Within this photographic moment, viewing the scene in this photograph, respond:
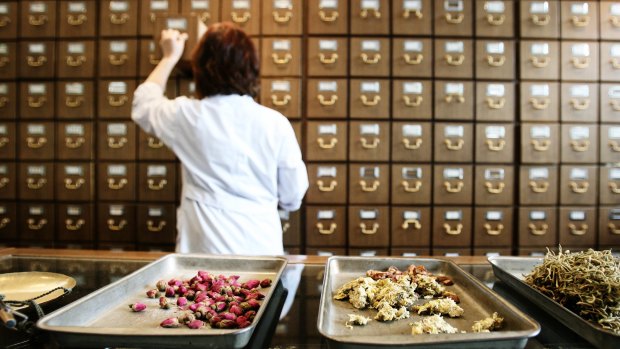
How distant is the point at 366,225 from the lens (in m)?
2.39

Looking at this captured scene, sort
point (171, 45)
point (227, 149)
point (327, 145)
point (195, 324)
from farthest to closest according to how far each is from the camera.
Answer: point (327, 145) → point (171, 45) → point (227, 149) → point (195, 324)

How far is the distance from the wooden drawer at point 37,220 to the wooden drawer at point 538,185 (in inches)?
104

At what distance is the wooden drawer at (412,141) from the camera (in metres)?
2.38

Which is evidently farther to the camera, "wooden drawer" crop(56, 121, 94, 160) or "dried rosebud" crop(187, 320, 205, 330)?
"wooden drawer" crop(56, 121, 94, 160)

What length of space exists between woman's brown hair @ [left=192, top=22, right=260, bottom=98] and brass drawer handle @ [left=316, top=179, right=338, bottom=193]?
3.10 ft

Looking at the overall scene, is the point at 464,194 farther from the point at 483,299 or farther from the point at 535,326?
the point at 535,326

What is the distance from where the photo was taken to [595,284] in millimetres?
701

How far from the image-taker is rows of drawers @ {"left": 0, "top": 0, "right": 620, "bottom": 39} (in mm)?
2367

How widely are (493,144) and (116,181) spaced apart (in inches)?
82.9

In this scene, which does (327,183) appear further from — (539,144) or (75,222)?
(75,222)

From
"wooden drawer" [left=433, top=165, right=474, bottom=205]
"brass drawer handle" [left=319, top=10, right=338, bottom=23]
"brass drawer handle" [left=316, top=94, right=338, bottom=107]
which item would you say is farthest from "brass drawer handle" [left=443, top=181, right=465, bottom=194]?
"brass drawer handle" [left=319, top=10, right=338, bottom=23]

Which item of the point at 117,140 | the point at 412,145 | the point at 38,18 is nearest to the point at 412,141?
the point at 412,145

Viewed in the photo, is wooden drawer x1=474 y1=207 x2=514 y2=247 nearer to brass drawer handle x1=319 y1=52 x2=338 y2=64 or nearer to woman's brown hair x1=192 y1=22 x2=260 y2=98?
brass drawer handle x1=319 y1=52 x2=338 y2=64

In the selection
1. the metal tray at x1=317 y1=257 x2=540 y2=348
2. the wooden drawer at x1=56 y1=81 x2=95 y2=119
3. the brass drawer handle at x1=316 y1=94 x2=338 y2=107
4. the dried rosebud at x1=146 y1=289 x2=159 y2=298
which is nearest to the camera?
the metal tray at x1=317 y1=257 x2=540 y2=348
